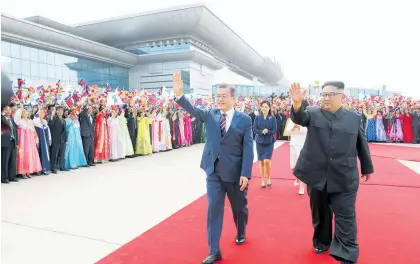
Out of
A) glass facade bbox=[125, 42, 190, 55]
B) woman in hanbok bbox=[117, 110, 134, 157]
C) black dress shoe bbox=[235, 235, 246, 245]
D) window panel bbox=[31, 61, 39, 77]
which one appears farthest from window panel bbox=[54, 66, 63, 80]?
black dress shoe bbox=[235, 235, 246, 245]

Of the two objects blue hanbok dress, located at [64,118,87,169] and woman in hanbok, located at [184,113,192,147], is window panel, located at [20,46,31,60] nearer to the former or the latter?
woman in hanbok, located at [184,113,192,147]

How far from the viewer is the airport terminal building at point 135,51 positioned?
2288 centimetres

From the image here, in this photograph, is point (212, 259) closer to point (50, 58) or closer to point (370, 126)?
point (370, 126)

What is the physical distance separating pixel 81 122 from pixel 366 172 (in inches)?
274

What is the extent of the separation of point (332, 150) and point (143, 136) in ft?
27.3

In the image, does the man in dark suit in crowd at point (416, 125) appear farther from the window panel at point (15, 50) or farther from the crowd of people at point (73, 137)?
the window panel at point (15, 50)

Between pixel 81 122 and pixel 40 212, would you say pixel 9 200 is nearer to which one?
pixel 40 212

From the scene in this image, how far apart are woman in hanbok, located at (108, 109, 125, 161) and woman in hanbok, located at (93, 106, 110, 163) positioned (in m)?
0.24

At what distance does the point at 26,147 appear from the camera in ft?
22.0

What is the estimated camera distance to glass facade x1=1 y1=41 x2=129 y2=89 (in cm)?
2100

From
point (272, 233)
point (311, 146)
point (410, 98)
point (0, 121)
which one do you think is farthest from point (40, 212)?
point (410, 98)

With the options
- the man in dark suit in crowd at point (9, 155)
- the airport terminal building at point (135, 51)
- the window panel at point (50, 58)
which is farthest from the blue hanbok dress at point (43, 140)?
the window panel at point (50, 58)

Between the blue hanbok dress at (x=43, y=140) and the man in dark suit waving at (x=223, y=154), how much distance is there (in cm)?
530

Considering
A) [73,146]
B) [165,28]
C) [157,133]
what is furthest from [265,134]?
[165,28]
